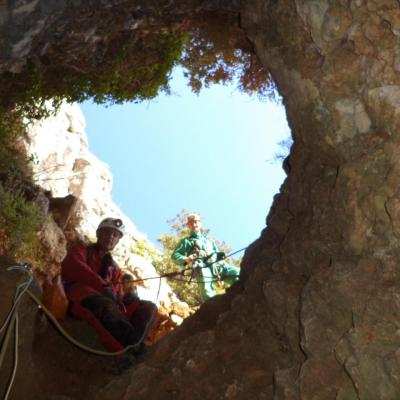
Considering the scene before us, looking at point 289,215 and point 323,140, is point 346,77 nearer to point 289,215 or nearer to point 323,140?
point 323,140

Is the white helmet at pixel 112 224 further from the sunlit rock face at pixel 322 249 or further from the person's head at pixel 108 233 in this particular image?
the sunlit rock face at pixel 322 249

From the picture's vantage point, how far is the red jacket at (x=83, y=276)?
6691 millimetres

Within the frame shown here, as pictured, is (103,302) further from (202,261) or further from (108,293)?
(202,261)

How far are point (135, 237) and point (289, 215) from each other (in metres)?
12.7

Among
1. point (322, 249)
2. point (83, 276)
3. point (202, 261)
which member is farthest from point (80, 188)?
point (322, 249)

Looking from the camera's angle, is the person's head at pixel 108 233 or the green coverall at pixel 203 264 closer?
the person's head at pixel 108 233

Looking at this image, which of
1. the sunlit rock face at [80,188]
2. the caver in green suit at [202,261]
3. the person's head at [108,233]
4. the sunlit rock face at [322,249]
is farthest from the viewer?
the sunlit rock face at [80,188]

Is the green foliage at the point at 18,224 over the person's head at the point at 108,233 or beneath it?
over

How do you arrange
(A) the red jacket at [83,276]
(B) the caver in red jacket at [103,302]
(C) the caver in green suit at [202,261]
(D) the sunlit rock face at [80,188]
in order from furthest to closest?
(D) the sunlit rock face at [80,188], (C) the caver in green suit at [202,261], (A) the red jacket at [83,276], (B) the caver in red jacket at [103,302]

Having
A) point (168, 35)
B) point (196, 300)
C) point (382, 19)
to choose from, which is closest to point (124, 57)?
point (168, 35)

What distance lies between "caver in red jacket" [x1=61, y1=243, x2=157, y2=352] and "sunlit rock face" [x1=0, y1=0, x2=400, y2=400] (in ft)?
2.69

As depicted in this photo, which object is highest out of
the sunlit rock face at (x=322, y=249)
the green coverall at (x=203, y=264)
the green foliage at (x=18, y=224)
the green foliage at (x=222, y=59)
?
the green foliage at (x=222, y=59)

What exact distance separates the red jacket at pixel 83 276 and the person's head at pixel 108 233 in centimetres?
26

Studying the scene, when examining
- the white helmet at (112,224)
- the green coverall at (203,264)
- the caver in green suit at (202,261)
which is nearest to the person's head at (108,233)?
the white helmet at (112,224)
